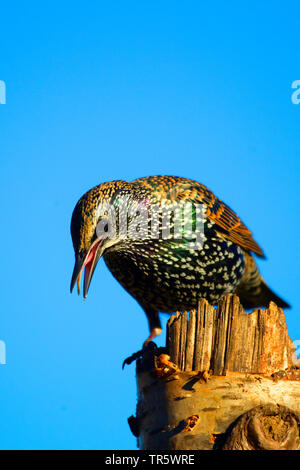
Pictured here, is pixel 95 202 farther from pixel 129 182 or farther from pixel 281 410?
pixel 281 410

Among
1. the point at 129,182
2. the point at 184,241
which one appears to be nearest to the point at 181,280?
the point at 184,241

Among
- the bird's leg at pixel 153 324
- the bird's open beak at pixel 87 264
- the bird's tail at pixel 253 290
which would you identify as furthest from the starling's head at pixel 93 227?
the bird's tail at pixel 253 290

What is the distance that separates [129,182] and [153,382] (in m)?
2.23

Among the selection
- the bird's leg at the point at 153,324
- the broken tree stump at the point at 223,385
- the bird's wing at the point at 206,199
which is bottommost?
the broken tree stump at the point at 223,385

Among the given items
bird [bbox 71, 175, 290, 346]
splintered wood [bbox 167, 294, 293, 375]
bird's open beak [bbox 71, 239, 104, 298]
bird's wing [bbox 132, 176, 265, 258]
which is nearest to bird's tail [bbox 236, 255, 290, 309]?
bird's wing [bbox 132, 176, 265, 258]

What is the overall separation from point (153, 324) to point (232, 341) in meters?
2.34

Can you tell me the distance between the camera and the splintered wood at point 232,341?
13.0ft

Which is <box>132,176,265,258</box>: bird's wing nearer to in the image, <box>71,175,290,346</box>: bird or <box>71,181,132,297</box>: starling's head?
<box>71,175,290,346</box>: bird

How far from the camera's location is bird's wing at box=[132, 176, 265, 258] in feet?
19.2

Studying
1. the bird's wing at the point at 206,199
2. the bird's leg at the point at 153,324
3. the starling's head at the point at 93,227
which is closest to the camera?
the starling's head at the point at 93,227

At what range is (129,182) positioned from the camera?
5.93 metres

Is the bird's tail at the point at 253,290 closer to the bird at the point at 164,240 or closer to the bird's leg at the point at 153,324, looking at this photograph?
the bird at the point at 164,240

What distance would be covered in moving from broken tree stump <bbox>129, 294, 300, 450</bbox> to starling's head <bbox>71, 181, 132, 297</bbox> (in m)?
0.96
